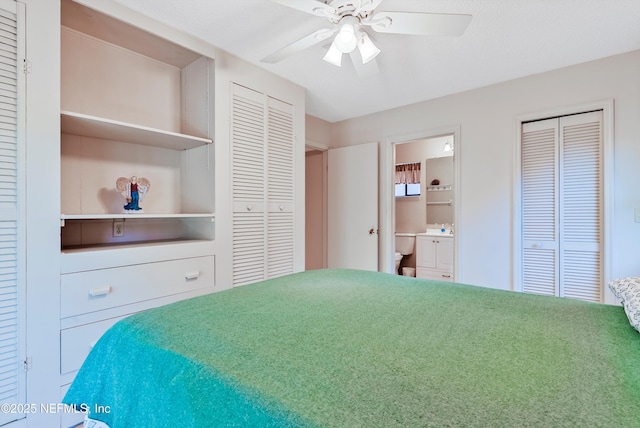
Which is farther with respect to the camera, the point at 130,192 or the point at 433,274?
the point at 433,274

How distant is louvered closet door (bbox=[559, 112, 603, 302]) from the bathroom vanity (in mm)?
1760

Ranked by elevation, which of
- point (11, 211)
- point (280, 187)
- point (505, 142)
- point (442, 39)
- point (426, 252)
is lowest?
point (426, 252)

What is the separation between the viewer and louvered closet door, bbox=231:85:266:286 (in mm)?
2559

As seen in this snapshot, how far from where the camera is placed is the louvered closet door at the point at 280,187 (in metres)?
2.87

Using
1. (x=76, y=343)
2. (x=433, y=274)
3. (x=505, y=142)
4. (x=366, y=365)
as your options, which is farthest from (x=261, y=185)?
(x=433, y=274)

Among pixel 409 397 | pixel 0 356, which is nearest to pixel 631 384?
pixel 409 397

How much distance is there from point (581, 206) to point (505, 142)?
2.76ft

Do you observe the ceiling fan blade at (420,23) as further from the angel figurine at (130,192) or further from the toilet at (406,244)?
the toilet at (406,244)

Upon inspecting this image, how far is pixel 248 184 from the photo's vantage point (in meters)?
2.66

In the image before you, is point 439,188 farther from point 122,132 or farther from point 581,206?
point 122,132

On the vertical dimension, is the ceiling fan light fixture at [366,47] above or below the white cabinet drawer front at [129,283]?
above

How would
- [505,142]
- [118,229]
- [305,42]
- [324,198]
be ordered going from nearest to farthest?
1. [305,42]
2. [118,229]
3. [505,142]
4. [324,198]

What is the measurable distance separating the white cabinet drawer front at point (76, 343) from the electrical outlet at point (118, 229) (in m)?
0.72

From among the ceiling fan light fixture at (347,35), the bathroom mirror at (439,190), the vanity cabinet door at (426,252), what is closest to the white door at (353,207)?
the vanity cabinet door at (426,252)
